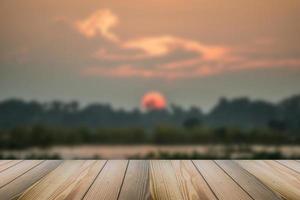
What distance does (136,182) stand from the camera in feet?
6.88

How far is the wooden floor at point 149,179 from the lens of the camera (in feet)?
6.02

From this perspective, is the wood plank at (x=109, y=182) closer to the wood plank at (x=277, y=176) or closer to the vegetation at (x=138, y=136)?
the wood plank at (x=277, y=176)

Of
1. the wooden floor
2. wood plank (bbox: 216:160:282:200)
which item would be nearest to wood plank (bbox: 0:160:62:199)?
the wooden floor

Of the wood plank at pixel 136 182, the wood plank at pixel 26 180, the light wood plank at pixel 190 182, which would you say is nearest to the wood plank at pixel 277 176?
the light wood plank at pixel 190 182

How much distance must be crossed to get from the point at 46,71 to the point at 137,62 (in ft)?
3.47

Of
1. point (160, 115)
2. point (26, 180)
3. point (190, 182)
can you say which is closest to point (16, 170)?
point (26, 180)

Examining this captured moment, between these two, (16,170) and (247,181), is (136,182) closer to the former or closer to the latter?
(247,181)

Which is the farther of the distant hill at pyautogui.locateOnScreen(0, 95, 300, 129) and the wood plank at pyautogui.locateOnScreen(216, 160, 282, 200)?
the distant hill at pyautogui.locateOnScreen(0, 95, 300, 129)

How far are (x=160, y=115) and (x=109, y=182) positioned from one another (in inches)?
102

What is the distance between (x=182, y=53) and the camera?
16.0ft

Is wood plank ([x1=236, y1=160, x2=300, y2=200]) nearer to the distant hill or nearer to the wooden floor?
the wooden floor

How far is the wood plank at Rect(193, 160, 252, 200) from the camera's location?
5.94 feet

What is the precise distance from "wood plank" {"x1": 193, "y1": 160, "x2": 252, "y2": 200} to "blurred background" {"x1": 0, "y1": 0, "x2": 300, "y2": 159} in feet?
5.93


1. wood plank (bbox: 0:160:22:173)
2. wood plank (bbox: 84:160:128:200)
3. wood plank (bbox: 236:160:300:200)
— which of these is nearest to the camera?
wood plank (bbox: 84:160:128:200)
